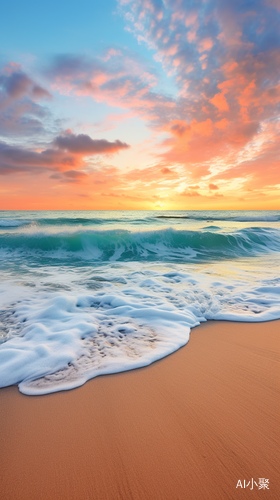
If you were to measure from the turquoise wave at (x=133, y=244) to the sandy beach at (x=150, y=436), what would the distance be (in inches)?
275

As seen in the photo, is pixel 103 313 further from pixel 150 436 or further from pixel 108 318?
pixel 150 436

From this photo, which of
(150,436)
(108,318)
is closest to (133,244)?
(108,318)

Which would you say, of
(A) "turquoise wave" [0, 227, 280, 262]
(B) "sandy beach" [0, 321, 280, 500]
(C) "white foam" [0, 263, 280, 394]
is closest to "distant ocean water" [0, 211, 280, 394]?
(C) "white foam" [0, 263, 280, 394]

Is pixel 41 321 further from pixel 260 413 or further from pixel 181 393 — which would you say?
pixel 260 413

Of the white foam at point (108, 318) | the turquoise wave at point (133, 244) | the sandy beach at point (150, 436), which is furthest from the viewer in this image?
the turquoise wave at point (133, 244)

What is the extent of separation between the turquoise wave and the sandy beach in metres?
6.99

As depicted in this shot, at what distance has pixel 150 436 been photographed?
1.38 metres

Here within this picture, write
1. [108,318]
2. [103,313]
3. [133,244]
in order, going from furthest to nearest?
[133,244] < [103,313] < [108,318]

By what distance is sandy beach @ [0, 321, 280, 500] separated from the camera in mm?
1136

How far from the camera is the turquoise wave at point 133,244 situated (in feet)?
30.7

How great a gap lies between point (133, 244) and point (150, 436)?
927 cm

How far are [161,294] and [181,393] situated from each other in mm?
2183

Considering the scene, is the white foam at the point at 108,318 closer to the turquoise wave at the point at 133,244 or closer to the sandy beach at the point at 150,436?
the sandy beach at the point at 150,436

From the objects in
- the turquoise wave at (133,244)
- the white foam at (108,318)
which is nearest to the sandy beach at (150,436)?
the white foam at (108,318)
